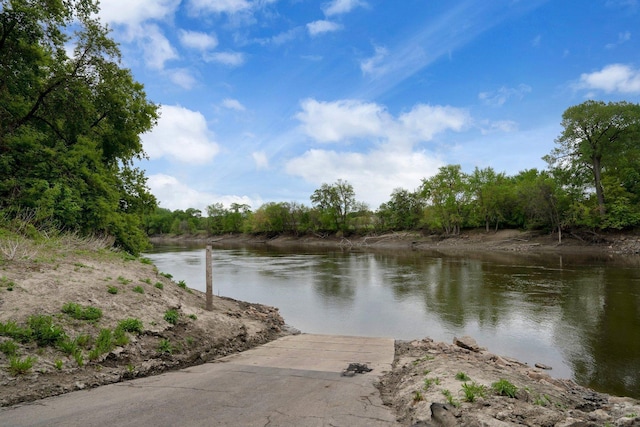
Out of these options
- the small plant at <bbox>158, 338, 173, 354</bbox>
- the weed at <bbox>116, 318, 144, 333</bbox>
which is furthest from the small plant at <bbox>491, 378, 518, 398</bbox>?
the weed at <bbox>116, 318, 144, 333</bbox>

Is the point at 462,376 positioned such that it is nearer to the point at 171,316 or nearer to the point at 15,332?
the point at 171,316

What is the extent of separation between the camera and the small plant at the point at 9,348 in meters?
6.00

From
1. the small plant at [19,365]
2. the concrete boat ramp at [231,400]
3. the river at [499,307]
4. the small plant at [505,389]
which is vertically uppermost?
the small plant at [19,365]

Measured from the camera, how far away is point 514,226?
191 feet

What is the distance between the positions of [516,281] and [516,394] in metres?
21.5

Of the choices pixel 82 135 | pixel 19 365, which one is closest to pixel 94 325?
pixel 19 365

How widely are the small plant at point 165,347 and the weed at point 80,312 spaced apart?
1.57m

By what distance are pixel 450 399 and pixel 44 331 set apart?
24.8ft

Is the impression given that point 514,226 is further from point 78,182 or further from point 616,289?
point 78,182

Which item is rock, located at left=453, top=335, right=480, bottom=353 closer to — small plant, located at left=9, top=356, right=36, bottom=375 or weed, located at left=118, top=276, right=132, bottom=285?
weed, located at left=118, top=276, right=132, bottom=285

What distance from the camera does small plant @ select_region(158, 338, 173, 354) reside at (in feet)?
26.4

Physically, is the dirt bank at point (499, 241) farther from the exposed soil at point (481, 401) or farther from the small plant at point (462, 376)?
the small plant at point (462, 376)

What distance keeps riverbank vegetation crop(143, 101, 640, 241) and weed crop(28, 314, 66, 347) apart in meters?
17.6

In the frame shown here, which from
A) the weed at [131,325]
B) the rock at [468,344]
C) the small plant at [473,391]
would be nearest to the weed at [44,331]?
the weed at [131,325]
